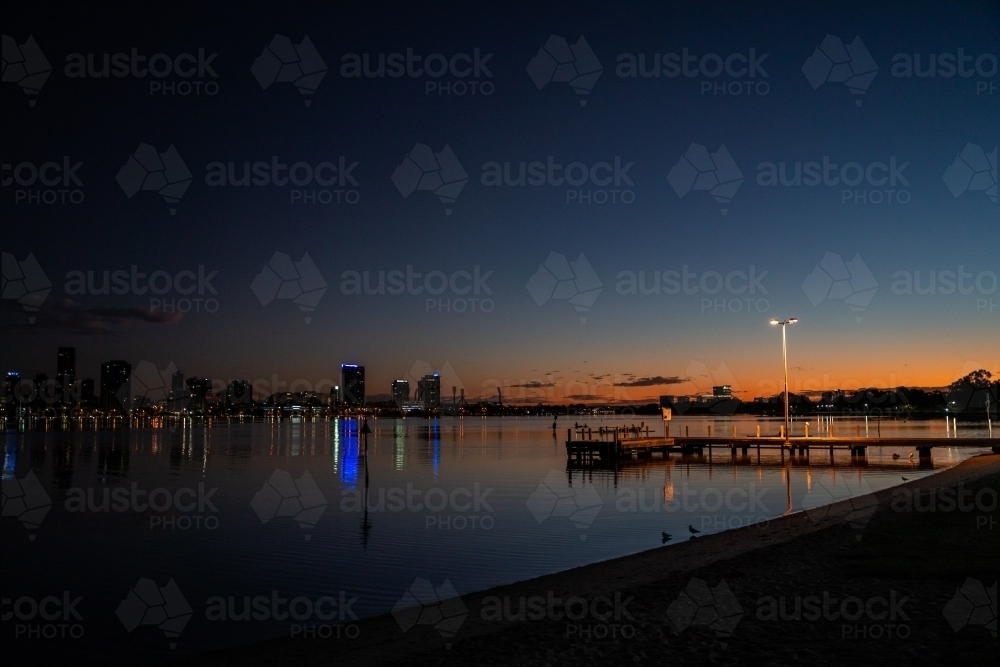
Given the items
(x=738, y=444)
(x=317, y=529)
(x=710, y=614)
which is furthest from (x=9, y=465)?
(x=710, y=614)

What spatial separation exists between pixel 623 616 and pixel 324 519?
20669mm

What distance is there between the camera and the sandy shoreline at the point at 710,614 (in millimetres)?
10047

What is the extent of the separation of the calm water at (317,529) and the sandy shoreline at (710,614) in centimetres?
216

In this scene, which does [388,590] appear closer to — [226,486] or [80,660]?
[80,660]

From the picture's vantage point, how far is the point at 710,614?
12109mm

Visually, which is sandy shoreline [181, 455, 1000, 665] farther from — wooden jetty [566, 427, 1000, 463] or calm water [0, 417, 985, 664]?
wooden jetty [566, 427, 1000, 463]

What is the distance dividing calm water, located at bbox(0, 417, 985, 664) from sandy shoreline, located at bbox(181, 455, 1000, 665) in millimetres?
2158

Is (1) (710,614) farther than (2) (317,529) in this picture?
No

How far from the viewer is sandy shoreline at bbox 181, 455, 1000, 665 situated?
396 inches

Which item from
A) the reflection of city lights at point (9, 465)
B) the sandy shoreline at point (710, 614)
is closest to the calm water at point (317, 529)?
the reflection of city lights at point (9, 465)

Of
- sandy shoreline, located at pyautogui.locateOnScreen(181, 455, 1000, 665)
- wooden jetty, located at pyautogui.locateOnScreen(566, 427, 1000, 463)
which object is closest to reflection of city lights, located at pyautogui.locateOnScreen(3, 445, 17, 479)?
wooden jetty, located at pyautogui.locateOnScreen(566, 427, 1000, 463)

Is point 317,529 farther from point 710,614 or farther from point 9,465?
point 9,465

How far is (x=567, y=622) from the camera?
12.5 metres

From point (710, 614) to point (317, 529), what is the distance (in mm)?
19385
